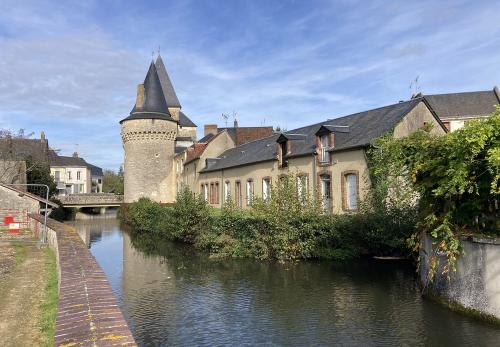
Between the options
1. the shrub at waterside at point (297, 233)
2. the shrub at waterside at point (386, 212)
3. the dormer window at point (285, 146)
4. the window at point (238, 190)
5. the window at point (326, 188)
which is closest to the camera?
the shrub at waterside at point (386, 212)

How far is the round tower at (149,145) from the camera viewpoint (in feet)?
141

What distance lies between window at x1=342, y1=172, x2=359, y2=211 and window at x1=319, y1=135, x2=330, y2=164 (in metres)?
1.76

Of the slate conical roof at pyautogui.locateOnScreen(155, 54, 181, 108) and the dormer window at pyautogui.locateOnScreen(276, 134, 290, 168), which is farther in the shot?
the slate conical roof at pyautogui.locateOnScreen(155, 54, 181, 108)

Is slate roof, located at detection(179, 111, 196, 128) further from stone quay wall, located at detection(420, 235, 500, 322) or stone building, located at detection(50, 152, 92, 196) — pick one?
stone quay wall, located at detection(420, 235, 500, 322)

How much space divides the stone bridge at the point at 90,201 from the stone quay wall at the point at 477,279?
139 ft

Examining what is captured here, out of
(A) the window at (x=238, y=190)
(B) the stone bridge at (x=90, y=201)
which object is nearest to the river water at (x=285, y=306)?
(A) the window at (x=238, y=190)

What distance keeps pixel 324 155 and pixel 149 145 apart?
26325 mm

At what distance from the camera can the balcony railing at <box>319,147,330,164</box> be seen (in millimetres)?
20380

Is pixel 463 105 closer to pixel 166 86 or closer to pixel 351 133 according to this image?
pixel 351 133

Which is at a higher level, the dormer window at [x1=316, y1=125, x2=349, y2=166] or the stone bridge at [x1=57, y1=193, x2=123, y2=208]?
the dormer window at [x1=316, y1=125, x2=349, y2=166]

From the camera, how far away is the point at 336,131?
2028 cm

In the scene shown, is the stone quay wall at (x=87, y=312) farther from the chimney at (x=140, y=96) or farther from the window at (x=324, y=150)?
the chimney at (x=140, y=96)

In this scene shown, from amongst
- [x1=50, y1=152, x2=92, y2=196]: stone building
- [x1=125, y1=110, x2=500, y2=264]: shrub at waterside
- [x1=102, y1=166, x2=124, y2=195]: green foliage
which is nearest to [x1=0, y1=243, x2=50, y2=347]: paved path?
[x1=125, y1=110, x2=500, y2=264]: shrub at waterside

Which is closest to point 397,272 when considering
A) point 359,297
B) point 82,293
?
point 359,297
